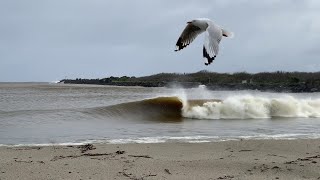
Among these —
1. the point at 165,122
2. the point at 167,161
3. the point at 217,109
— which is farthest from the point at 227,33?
the point at 217,109

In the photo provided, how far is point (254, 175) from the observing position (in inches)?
232

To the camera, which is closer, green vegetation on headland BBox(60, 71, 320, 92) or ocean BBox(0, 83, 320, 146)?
ocean BBox(0, 83, 320, 146)

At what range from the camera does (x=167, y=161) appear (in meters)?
6.78

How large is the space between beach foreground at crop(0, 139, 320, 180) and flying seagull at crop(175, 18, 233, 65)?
5.06 ft

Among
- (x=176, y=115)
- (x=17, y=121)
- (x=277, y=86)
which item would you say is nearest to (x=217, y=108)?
(x=176, y=115)

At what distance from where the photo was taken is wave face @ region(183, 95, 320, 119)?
17.8 meters

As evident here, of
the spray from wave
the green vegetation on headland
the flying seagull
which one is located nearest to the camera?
the flying seagull

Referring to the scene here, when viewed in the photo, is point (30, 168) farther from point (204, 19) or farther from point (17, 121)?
point (17, 121)

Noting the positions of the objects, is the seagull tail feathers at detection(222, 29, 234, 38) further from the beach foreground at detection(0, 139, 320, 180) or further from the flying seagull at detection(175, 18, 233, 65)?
the beach foreground at detection(0, 139, 320, 180)

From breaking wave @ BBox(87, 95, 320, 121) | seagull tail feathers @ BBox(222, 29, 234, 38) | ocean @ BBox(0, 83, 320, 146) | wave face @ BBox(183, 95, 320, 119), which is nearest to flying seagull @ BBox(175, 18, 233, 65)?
seagull tail feathers @ BBox(222, 29, 234, 38)

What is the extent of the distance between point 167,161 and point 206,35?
210cm

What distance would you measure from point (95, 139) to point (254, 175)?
186 inches

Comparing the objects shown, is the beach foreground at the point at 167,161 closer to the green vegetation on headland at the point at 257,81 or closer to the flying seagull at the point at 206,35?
the flying seagull at the point at 206,35

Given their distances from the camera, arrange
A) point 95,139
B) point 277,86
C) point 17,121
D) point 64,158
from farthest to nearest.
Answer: point 277,86 < point 17,121 < point 95,139 < point 64,158
